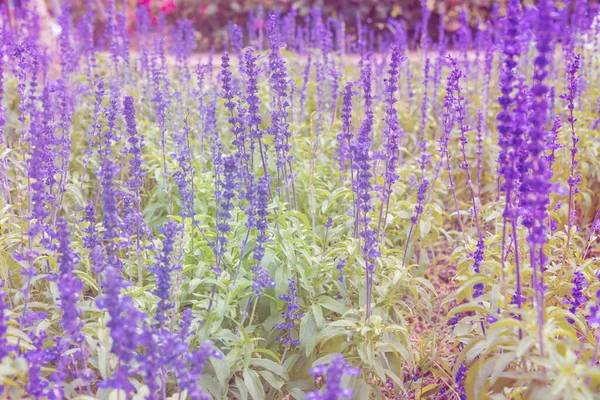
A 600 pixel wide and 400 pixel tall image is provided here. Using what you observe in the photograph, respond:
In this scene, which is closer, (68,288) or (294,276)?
(68,288)

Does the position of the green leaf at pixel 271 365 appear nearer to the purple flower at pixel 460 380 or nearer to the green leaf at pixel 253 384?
the green leaf at pixel 253 384

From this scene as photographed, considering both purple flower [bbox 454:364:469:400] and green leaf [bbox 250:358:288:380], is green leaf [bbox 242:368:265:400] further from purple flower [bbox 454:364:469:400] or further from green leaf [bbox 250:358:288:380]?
purple flower [bbox 454:364:469:400]

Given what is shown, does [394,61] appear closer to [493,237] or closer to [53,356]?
[493,237]

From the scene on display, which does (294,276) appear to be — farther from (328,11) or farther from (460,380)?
(328,11)

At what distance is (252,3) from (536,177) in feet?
51.7

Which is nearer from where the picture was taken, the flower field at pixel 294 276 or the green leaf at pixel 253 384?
the flower field at pixel 294 276

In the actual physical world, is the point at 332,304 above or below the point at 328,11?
below

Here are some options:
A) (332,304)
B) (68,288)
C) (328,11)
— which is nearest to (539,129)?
(332,304)

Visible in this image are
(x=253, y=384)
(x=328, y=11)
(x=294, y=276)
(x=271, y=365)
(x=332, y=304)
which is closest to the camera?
(x=253, y=384)

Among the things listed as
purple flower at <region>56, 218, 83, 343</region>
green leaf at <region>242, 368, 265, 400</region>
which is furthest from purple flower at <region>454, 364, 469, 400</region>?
purple flower at <region>56, 218, 83, 343</region>

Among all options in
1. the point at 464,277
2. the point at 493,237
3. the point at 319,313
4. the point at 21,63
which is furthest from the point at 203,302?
the point at 21,63

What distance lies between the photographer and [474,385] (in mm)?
3004

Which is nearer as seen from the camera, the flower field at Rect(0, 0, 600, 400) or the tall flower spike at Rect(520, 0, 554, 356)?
the tall flower spike at Rect(520, 0, 554, 356)

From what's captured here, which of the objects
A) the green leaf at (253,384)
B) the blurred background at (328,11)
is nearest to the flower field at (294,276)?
the green leaf at (253,384)
